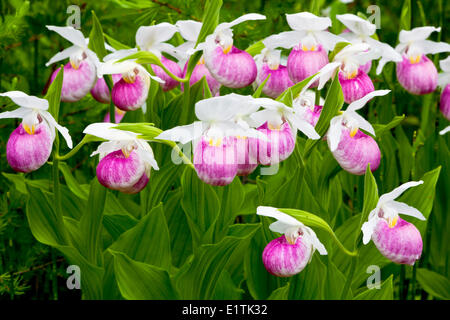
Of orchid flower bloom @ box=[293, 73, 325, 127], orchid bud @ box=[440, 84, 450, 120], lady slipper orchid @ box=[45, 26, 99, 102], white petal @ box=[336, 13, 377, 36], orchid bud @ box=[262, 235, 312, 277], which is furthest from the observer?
orchid bud @ box=[440, 84, 450, 120]

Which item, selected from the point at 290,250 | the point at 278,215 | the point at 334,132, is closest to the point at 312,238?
the point at 290,250

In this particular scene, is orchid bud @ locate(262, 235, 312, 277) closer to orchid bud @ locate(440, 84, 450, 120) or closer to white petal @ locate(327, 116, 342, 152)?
white petal @ locate(327, 116, 342, 152)

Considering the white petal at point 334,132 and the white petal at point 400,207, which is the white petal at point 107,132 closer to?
the white petal at point 334,132

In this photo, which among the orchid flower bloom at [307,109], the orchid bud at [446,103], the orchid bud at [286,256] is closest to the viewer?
the orchid bud at [286,256]

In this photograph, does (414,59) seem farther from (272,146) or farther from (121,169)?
(121,169)

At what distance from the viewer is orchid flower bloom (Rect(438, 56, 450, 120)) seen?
201cm

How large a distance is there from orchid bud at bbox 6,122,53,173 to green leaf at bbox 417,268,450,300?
52.8 inches

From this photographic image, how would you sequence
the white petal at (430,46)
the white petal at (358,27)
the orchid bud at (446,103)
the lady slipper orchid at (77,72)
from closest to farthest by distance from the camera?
the lady slipper orchid at (77,72) → the white petal at (358,27) → the orchid bud at (446,103) → the white petal at (430,46)

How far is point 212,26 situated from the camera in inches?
62.5

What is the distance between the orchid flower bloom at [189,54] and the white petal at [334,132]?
0.48 m

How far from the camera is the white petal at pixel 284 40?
1729 mm

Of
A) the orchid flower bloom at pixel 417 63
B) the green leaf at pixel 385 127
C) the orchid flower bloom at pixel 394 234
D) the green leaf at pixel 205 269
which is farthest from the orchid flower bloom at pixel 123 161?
the orchid flower bloom at pixel 417 63

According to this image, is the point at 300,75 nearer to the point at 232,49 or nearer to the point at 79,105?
the point at 232,49

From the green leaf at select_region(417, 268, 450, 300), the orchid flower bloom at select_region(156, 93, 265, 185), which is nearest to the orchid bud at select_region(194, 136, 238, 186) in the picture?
the orchid flower bloom at select_region(156, 93, 265, 185)
